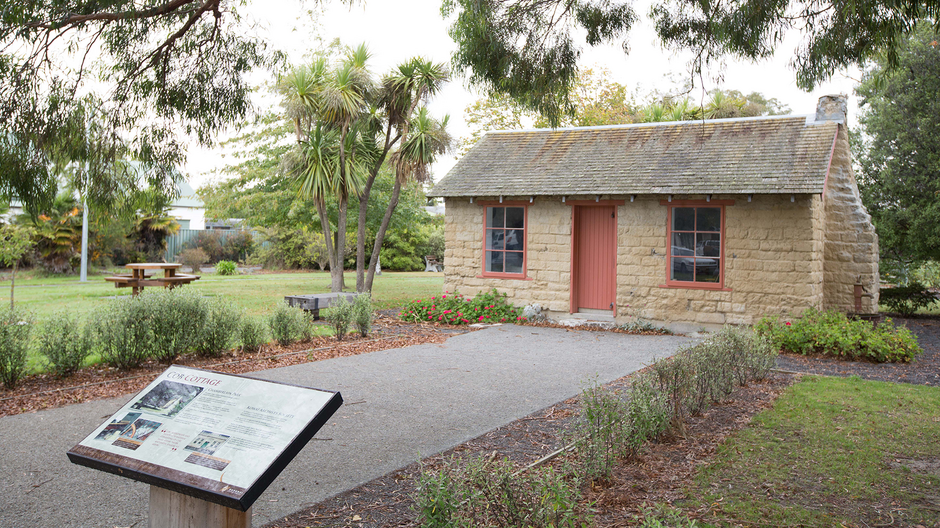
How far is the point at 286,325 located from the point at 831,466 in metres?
7.92

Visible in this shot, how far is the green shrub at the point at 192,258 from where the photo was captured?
29.8 m

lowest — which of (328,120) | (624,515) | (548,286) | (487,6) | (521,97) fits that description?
(624,515)

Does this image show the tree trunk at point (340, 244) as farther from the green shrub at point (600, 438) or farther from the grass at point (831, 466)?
the green shrub at point (600, 438)

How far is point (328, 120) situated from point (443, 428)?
12.4 meters

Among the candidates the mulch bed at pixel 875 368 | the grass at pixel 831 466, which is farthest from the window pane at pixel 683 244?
the grass at pixel 831 466

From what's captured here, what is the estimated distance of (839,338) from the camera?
9.77 meters

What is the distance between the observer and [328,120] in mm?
16766

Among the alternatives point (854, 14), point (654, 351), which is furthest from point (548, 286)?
point (854, 14)

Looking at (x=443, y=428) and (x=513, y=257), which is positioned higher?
(x=513, y=257)

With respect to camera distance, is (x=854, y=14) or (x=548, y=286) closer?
(x=854, y=14)

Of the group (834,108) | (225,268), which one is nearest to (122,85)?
(834,108)

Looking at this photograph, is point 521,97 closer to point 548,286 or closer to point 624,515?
point 624,515

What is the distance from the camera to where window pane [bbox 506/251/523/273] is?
1391cm

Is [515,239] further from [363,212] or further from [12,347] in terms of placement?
[12,347]
